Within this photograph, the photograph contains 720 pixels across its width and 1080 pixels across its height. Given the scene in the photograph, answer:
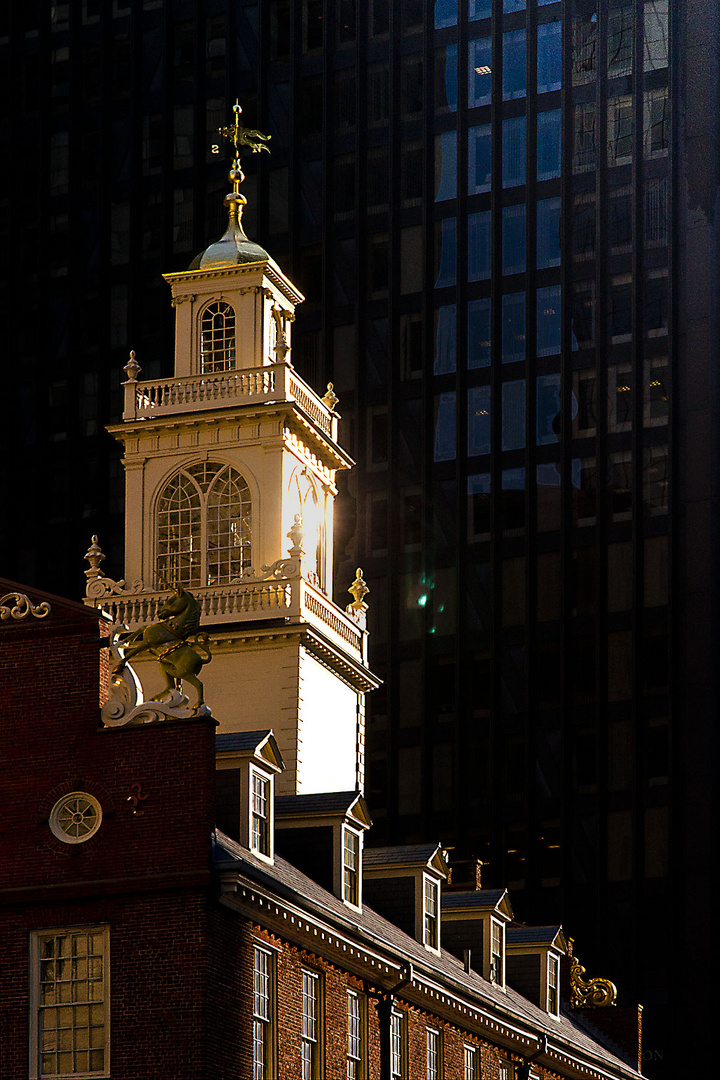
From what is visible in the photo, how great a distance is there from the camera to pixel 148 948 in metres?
37.7

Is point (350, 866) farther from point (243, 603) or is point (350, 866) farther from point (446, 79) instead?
point (446, 79)

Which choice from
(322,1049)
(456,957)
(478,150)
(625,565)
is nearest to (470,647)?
(625,565)

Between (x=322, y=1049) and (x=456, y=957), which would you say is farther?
(x=456, y=957)

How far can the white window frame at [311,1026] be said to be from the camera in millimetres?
41406

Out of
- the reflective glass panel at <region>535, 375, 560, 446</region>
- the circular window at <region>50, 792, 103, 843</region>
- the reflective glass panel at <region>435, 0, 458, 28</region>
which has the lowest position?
the circular window at <region>50, 792, 103, 843</region>

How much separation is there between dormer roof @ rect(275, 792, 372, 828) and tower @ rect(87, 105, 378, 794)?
416cm

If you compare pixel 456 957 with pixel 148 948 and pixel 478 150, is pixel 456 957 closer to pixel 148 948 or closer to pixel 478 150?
pixel 148 948

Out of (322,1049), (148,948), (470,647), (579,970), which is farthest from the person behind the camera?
(470,647)

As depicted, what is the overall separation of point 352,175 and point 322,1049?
8337 centimetres

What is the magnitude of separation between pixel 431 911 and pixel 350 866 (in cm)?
547

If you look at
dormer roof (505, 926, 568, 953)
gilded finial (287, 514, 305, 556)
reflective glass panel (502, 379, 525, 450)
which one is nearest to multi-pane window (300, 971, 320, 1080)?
gilded finial (287, 514, 305, 556)

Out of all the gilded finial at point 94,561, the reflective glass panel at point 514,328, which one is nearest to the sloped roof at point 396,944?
the gilded finial at point 94,561

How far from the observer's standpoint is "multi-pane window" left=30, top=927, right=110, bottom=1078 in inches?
1480

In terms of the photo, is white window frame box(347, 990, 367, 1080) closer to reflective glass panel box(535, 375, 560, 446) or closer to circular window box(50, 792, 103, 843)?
circular window box(50, 792, 103, 843)
